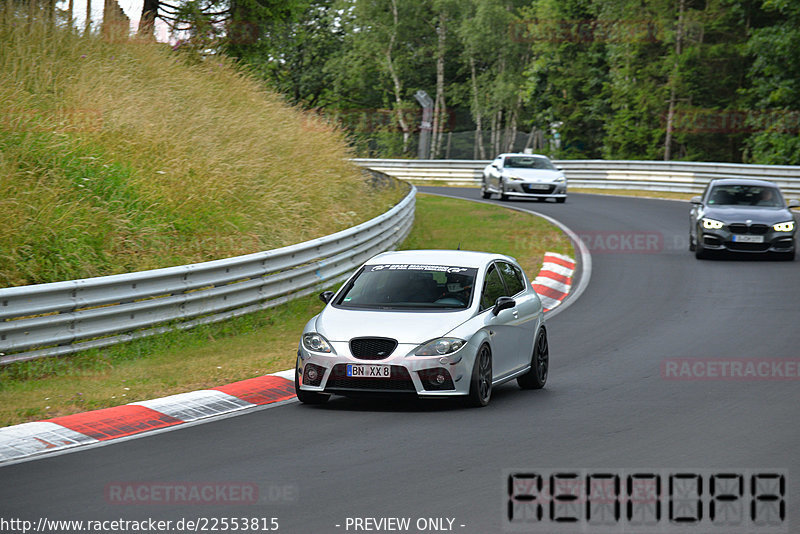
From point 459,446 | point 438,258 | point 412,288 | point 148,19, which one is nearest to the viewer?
point 459,446

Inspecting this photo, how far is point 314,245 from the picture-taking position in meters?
17.4

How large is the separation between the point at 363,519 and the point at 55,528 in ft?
5.58

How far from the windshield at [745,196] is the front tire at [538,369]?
12540mm

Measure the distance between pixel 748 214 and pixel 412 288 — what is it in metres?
13.7

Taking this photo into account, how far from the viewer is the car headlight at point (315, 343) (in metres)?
10.2

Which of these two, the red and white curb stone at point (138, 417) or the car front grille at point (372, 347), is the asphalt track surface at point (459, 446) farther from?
the car front grille at point (372, 347)

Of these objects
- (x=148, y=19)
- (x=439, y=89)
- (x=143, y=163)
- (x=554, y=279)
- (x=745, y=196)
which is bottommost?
(x=554, y=279)

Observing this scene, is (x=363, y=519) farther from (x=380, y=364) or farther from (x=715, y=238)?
(x=715, y=238)

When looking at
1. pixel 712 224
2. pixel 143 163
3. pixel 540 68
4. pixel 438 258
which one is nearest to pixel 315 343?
pixel 438 258

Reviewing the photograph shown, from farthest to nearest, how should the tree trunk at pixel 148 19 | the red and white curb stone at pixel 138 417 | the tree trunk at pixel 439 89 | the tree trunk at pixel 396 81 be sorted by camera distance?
the tree trunk at pixel 396 81 < the tree trunk at pixel 439 89 < the tree trunk at pixel 148 19 < the red and white curb stone at pixel 138 417

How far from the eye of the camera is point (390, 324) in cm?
1023

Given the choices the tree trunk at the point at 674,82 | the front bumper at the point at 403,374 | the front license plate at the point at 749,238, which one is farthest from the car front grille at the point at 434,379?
the tree trunk at the point at 674,82

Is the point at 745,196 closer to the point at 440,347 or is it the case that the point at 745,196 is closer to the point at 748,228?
the point at 748,228

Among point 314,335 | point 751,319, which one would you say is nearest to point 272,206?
point 751,319
